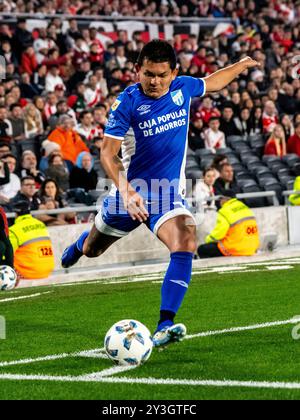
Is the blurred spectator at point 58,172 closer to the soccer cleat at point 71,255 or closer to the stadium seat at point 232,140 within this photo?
the stadium seat at point 232,140

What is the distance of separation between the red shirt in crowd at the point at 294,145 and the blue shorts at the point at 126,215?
13.3 metres

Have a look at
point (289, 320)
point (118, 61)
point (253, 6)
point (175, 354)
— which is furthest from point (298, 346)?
point (253, 6)

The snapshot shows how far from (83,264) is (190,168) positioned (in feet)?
13.1

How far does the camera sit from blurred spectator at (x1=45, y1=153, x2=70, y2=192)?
17.3 metres

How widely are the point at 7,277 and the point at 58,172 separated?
4.41m

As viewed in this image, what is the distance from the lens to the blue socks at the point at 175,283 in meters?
7.65

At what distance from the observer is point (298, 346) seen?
7617 millimetres

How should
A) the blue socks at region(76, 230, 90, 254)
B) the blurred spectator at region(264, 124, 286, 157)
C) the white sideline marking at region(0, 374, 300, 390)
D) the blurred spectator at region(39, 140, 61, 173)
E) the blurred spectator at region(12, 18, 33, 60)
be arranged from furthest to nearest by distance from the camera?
1. the blurred spectator at region(12, 18, 33, 60)
2. the blurred spectator at region(264, 124, 286, 157)
3. the blurred spectator at region(39, 140, 61, 173)
4. the blue socks at region(76, 230, 90, 254)
5. the white sideline marking at region(0, 374, 300, 390)

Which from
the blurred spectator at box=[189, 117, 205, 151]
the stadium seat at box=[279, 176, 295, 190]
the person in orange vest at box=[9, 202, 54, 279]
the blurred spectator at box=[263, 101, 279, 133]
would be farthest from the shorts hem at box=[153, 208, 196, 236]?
the blurred spectator at box=[263, 101, 279, 133]

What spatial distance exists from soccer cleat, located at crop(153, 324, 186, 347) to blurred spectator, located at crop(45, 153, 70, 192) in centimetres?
995

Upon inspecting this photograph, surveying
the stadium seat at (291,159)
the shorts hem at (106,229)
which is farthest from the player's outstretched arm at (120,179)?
the stadium seat at (291,159)

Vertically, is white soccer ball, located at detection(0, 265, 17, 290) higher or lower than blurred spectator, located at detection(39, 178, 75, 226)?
lower

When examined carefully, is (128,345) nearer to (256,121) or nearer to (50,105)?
(50,105)

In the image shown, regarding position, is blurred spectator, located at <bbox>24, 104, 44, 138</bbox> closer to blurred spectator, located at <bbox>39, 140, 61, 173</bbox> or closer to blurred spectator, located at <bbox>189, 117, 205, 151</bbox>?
blurred spectator, located at <bbox>39, 140, 61, 173</bbox>
